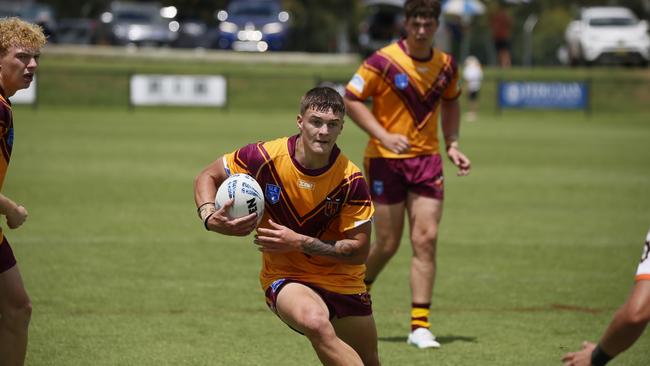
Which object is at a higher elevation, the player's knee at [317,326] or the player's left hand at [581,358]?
the player's left hand at [581,358]

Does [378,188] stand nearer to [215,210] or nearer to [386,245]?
[386,245]

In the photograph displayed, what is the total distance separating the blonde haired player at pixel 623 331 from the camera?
501cm

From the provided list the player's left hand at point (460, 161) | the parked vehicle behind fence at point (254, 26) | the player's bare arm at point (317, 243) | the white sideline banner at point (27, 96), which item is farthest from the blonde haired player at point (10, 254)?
the parked vehicle behind fence at point (254, 26)

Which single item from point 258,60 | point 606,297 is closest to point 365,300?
point 606,297

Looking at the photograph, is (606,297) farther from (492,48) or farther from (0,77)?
(492,48)

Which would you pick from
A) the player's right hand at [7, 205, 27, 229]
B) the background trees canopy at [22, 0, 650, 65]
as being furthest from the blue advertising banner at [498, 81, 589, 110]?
the player's right hand at [7, 205, 27, 229]

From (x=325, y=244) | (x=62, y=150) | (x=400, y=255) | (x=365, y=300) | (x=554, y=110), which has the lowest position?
(x=554, y=110)

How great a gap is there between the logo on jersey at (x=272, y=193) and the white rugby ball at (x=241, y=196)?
0.86 ft

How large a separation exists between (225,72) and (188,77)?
124 inches

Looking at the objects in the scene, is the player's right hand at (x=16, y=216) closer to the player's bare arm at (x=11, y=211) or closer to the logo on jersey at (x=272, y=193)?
the player's bare arm at (x=11, y=211)

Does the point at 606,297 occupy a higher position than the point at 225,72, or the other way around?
the point at 606,297

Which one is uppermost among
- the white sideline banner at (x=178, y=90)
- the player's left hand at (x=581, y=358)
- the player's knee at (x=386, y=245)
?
the player's left hand at (x=581, y=358)

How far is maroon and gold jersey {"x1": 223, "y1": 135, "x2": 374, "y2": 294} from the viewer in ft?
20.4

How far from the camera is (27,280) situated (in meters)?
10.5
